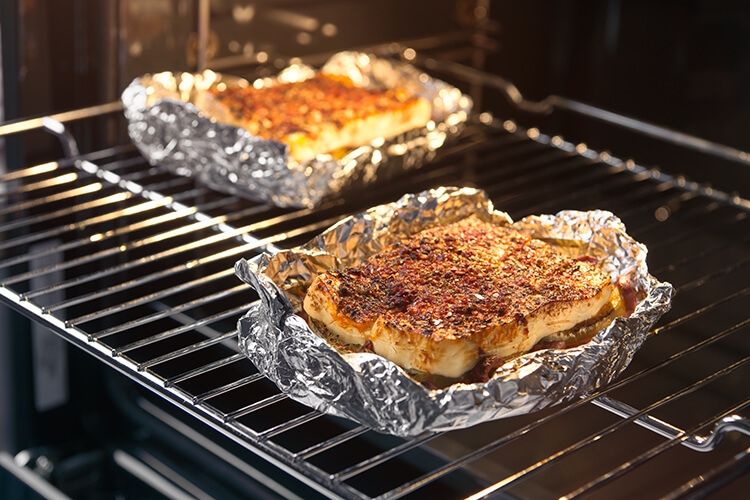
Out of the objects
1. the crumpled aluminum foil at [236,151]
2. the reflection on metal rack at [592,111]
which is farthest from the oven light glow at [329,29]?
the crumpled aluminum foil at [236,151]

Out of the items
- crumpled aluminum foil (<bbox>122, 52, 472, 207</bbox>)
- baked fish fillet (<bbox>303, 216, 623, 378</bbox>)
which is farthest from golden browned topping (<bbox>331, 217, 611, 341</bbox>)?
crumpled aluminum foil (<bbox>122, 52, 472, 207</bbox>)

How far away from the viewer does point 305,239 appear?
1.90 m

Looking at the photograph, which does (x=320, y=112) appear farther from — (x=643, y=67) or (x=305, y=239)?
(x=643, y=67)

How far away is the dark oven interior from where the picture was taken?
4.88ft

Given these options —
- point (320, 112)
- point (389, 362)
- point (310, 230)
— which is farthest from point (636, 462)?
point (320, 112)

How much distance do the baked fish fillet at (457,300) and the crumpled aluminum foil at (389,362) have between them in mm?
61

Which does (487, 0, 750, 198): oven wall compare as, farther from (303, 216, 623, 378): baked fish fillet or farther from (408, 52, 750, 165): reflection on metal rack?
(303, 216, 623, 378): baked fish fillet

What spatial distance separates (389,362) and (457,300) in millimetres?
210

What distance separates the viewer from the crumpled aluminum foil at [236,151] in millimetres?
1938

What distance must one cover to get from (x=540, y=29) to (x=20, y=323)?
1.29 meters

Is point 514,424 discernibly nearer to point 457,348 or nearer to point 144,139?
point 457,348

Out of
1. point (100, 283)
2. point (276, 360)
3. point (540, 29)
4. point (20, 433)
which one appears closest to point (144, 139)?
point (100, 283)

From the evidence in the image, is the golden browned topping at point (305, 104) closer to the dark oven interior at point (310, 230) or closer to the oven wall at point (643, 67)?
the dark oven interior at point (310, 230)

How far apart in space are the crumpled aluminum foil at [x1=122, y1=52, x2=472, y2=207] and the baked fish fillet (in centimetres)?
36
